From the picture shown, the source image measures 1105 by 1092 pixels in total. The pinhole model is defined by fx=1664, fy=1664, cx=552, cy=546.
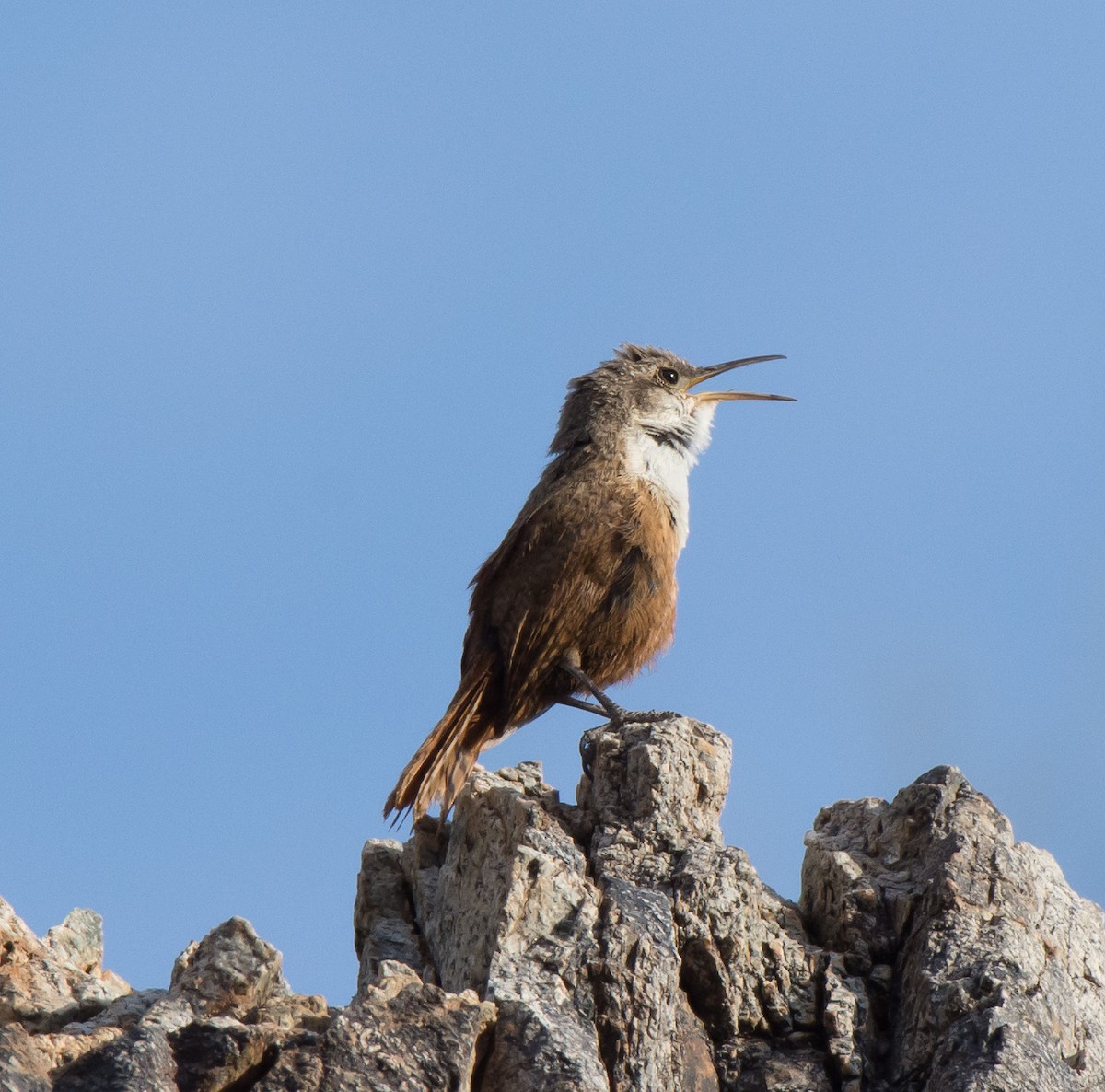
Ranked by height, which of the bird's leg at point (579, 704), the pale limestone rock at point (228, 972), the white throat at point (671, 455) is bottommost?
the pale limestone rock at point (228, 972)

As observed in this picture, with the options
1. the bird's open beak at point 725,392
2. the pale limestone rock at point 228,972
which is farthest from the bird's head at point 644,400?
the pale limestone rock at point 228,972

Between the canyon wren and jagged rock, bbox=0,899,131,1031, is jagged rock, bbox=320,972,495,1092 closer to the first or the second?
jagged rock, bbox=0,899,131,1031

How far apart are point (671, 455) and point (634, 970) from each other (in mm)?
4551

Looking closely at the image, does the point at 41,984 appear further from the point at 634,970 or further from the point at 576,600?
the point at 576,600

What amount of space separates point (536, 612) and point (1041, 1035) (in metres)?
4.03

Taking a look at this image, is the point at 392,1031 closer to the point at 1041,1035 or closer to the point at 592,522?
the point at 1041,1035

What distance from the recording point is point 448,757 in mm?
9742

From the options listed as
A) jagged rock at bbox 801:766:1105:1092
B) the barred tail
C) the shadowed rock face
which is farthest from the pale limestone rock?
jagged rock at bbox 801:766:1105:1092

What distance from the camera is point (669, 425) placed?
1144cm

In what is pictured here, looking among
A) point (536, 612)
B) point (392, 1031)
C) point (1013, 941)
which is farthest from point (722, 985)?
point (536, 612)

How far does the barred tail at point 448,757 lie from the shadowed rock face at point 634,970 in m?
0.19

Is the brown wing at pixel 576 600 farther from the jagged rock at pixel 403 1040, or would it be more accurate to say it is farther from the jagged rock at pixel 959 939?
the jagged rock at pixel 403 1040

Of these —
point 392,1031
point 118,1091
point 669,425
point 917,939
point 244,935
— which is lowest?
point 118,1091

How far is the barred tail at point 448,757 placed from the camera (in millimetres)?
9477
